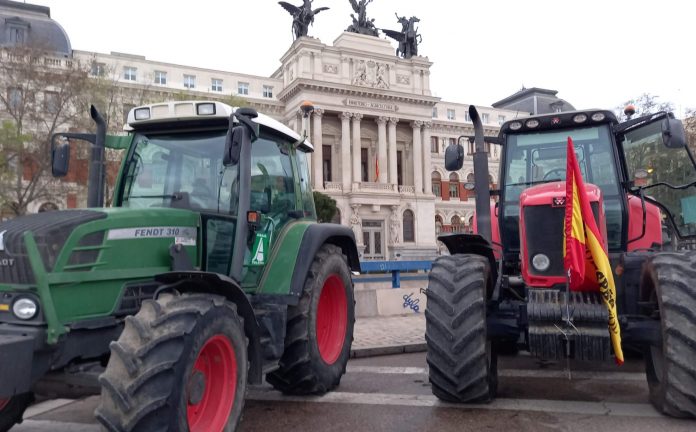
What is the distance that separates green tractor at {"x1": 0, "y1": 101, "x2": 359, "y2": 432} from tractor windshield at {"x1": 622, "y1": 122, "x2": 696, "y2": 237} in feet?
12.5

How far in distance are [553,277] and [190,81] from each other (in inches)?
1939

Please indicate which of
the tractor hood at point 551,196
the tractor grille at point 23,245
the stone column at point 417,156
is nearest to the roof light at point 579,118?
the tractor hood at point 551,196

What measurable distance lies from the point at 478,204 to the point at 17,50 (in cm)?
2255

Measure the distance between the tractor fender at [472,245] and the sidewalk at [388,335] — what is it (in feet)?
10.3

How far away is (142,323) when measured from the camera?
11.3 feet

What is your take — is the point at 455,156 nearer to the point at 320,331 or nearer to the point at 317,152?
the point at 320,331

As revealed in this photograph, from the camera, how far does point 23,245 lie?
11.6ft

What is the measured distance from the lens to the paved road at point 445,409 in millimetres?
4684

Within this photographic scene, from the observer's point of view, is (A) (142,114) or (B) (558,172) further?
(B) (558,172)

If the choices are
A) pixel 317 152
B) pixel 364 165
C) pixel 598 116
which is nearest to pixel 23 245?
pixel 598 116

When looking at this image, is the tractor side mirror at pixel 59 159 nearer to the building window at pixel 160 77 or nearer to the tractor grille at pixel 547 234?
the tractor grille at pixel 547 234

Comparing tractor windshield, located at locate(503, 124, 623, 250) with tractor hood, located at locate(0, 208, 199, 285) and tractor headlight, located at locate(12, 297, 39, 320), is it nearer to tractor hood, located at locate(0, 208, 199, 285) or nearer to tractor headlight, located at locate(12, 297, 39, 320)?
tractor hood, located at locate(0, 208, 199, 285)

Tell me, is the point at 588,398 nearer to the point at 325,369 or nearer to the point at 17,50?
the point at 325,369

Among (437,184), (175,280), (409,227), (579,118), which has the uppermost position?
(437,184)
